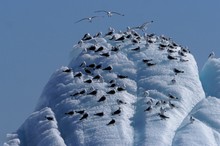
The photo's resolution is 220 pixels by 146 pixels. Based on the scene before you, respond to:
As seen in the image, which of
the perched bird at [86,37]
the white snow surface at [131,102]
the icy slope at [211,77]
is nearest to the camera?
the white snow surface at [131,102]

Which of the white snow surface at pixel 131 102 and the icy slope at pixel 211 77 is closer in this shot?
the white snow surface at pixel 131 102

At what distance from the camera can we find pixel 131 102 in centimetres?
6869

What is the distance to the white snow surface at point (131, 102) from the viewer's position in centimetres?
6438

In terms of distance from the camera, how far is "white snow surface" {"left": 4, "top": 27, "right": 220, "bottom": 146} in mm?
64375

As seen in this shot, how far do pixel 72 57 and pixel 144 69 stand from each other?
903 centimetres

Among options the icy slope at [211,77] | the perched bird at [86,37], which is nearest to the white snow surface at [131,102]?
the icy slope at [211,77]

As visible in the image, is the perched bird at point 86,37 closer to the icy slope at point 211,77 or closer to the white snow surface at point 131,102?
the white snow surface at point 131,102

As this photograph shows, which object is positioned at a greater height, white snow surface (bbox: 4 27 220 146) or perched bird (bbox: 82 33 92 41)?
perched bird (bbox: 82 33 92 41)

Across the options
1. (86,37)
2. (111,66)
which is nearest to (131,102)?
(111,66)

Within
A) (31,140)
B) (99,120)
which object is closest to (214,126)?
(99,120)

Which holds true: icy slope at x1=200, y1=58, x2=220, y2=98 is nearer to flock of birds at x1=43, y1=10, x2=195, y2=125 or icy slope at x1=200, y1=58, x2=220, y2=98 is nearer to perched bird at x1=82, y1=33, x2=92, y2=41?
flock of birds at x1=43, y1=10, x2=195, y2=125

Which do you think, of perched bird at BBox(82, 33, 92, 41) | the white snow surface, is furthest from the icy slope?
perched bird at BBox(82, 33, 92, 41)

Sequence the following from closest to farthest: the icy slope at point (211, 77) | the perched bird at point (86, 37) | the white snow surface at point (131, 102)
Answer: the white snow surface at point (131, 102), the icy slope at point (211, 77), the perched bird at point (86, 37)

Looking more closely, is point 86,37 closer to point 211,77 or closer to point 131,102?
point 211,77
